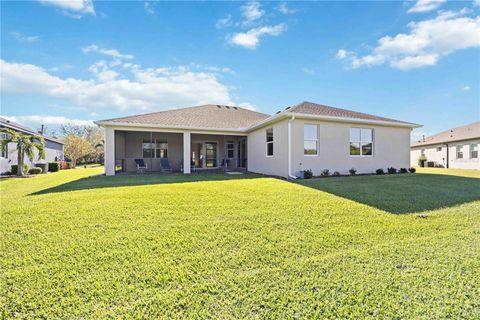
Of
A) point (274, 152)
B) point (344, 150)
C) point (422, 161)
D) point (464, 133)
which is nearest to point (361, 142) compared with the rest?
point (344, 150)

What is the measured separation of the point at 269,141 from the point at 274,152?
999 mm

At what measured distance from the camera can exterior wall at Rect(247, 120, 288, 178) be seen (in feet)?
37.0

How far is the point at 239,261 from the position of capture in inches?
111

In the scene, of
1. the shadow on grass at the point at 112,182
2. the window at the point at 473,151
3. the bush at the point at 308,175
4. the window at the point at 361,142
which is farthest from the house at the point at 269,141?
the window at the point at 473,151

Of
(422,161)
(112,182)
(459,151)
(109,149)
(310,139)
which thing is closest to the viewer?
(112,182)

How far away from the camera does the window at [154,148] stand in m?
16.7

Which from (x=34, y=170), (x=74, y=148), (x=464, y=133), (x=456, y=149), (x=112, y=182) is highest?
(x=464, y=133)

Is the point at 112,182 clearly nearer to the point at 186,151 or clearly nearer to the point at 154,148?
the point at 186,151

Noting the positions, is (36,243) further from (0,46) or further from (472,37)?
(472,37)

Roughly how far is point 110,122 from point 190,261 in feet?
39.0

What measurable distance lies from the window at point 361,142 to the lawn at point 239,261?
745 cm

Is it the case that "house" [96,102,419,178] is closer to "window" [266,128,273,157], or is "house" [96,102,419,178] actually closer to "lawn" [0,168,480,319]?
"window" [266,128,273,157]

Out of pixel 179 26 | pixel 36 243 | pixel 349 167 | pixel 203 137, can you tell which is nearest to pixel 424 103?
pixel 349 167

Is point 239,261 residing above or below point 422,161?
below
